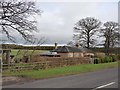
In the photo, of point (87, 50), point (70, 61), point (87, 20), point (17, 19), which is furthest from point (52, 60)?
point (87, 20)

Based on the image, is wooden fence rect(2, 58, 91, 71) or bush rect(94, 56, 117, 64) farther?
bush rect(94, 56, 117, 64)

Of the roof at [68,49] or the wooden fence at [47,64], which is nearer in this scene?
the wooden fence at [47,64]

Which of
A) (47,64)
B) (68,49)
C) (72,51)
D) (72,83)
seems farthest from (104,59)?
(72,83)

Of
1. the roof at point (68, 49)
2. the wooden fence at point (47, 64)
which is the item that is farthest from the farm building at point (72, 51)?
the wooden fence at point (47, 64)

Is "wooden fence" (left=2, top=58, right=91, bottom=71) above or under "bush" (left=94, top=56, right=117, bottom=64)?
above

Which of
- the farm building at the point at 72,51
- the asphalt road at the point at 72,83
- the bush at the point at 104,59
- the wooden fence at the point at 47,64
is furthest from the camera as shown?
the farm building at the point at 72,51

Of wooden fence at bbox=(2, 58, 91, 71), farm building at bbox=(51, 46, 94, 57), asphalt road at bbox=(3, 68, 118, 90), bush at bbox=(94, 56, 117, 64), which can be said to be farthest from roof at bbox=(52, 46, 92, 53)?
asphalt road at bbox=(3, 68, 118, 90)

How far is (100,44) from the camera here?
94062 millimetres

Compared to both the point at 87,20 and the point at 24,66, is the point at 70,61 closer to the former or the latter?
the point at 24,66

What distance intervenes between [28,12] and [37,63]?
252 inches

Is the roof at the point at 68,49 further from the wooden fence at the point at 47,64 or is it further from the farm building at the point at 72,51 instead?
the wooden fence at the point at 47,64

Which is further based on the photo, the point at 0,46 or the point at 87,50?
the point at 87,50

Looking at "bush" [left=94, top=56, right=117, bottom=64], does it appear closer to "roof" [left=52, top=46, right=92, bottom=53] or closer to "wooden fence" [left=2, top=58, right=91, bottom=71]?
"wooden fence" [left=2, top=58, right=91, bottom=71]

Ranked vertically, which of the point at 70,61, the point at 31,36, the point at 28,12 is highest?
the point at 28,12
